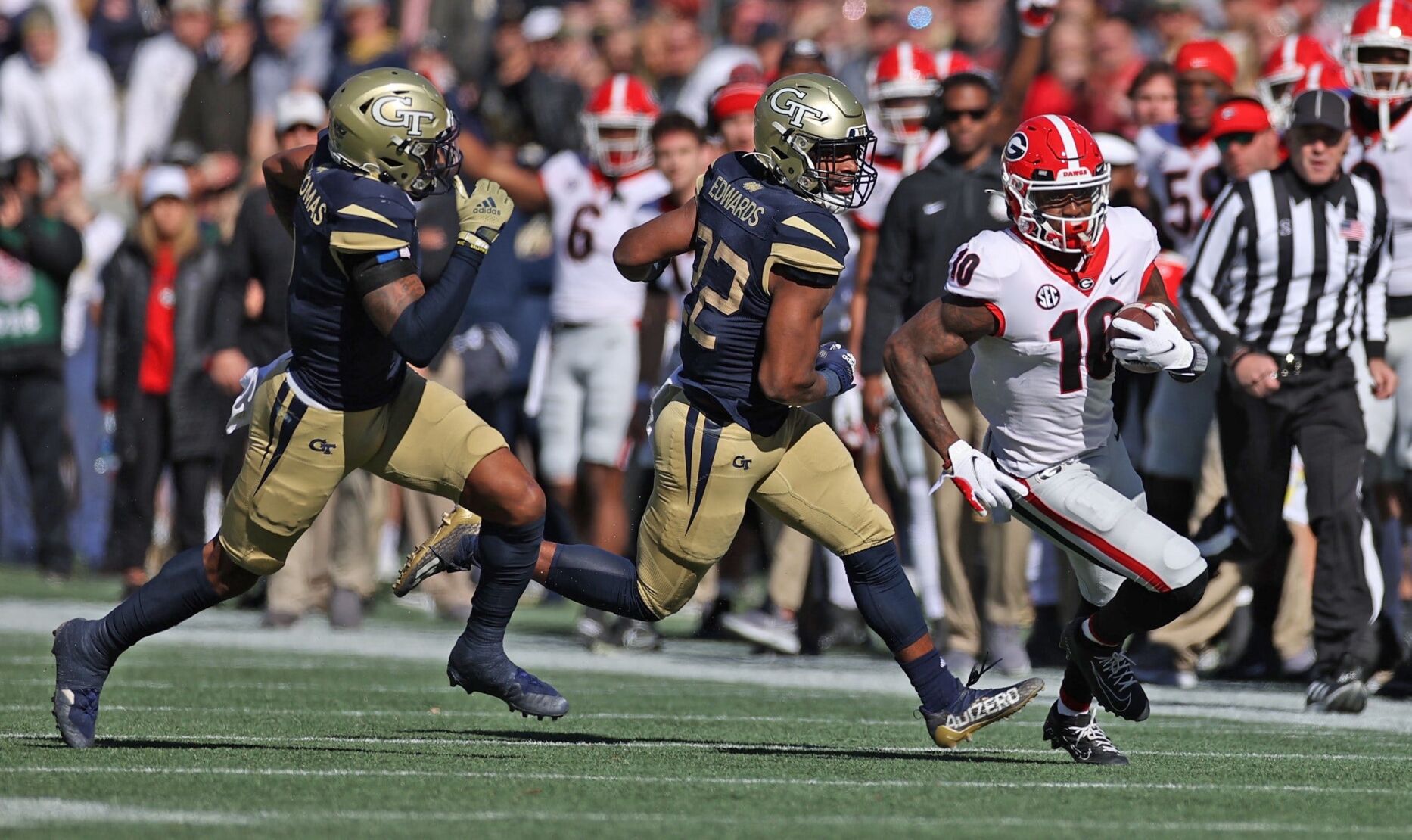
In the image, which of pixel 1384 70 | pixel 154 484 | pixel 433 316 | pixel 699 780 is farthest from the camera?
pixel 154 484

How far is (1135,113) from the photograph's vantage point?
32.8ft

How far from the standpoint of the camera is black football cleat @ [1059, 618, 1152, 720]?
6.06 meters

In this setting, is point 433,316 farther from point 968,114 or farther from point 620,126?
point 620,126

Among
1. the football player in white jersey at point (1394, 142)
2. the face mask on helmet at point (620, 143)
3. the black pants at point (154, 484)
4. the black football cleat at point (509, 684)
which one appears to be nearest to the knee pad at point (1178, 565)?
the black football cleat at point (509, 684)

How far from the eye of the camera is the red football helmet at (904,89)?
372 inches

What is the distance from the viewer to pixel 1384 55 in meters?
8.46

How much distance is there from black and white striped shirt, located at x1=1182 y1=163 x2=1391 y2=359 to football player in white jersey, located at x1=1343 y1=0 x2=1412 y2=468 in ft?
1.06

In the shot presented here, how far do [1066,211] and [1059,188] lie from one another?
7 cm

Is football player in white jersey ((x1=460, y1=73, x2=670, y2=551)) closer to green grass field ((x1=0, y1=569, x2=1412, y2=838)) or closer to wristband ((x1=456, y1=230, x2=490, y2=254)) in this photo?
green grass field ((x1=0, y1=569, x2=1412, y2=838))

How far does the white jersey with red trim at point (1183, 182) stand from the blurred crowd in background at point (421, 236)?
0.37ft

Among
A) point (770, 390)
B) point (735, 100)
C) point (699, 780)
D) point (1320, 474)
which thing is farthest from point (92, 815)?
point (735, 100)

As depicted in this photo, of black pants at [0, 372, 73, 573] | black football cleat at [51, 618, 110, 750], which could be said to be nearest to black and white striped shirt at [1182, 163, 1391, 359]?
black football cleat at [51, 618, 110, 750]

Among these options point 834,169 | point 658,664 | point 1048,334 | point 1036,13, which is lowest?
point 658,664

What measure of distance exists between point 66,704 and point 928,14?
8.44 m
